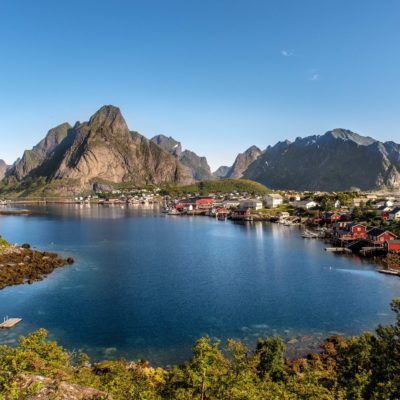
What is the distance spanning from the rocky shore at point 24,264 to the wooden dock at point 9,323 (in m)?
11.7

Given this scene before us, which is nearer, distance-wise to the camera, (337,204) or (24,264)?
(24,264)

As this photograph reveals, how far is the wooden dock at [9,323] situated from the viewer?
1215 inches

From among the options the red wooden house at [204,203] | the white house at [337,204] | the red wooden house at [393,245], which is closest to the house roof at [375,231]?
the red wooden house at [393,245]

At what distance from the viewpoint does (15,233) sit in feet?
290

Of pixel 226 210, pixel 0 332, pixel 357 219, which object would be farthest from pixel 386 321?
pixel 226 210

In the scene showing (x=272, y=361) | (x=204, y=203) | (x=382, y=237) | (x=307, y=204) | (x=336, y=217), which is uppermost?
(x=307, y=204)

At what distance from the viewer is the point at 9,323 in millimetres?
31266

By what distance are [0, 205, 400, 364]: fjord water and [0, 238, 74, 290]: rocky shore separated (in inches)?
74.2

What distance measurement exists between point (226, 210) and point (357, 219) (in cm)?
6451

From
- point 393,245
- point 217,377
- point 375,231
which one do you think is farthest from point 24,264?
point 375,231

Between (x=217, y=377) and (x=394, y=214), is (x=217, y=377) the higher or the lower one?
the lower one

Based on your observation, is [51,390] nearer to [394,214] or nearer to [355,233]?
[355,233]

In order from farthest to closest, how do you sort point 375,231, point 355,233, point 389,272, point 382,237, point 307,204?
point 307,204 < point 355,233 < point 375,231 < point 382,237 < point 389,272

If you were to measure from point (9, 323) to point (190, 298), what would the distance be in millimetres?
16428
